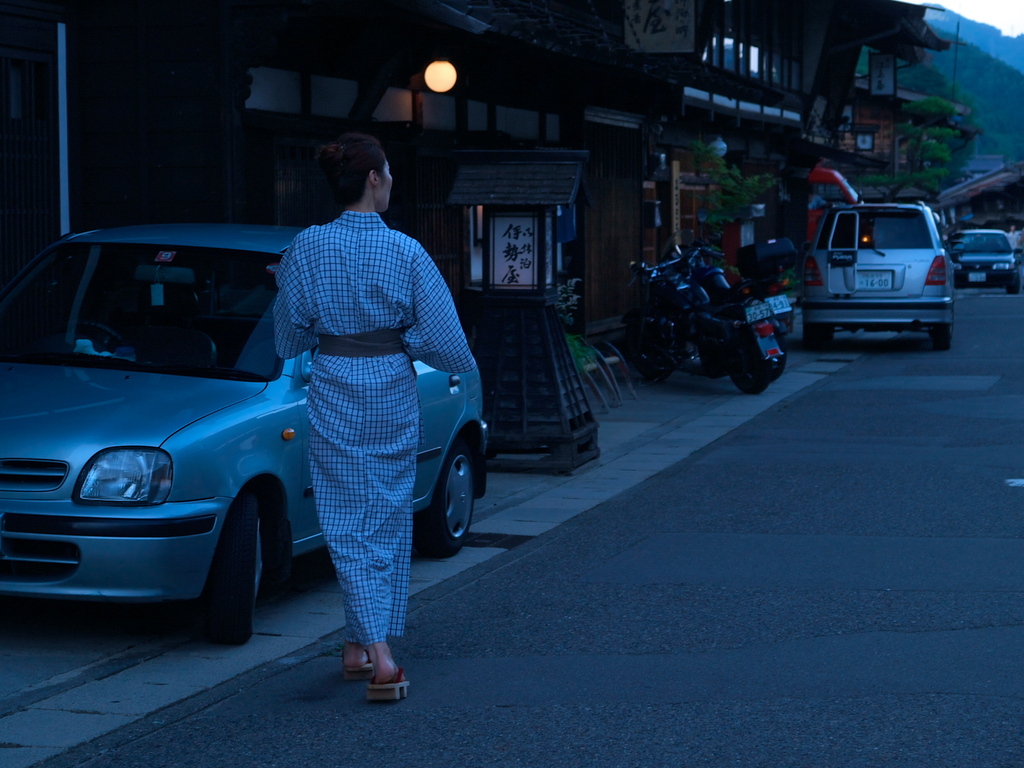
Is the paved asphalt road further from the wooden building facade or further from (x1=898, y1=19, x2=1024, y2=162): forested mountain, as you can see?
(x1=898, y1=19, x2=1024, y2=162): forested mountain

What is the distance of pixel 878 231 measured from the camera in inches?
723

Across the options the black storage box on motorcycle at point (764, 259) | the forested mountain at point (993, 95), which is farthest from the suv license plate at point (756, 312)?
the forested mountain at point (993, 95)

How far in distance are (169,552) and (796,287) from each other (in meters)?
24.0

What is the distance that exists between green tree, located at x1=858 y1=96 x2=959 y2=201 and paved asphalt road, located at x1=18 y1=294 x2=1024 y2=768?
36.2 meters

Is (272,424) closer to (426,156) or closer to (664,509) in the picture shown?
(664,509)

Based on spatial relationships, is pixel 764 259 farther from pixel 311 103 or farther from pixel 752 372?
pixel 311 103

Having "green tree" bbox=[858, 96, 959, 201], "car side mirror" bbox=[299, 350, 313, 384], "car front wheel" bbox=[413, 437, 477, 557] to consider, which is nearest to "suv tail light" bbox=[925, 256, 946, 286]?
"car front wheel" bbox=[413, 437, 477, 557]

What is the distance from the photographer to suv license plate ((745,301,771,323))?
45.7 feet

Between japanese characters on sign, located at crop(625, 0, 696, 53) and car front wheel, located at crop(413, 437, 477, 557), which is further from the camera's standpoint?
japanese characters on sign, located at crop(625, 0, 696, 53)

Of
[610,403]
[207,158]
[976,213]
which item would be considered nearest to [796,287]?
[610,403]

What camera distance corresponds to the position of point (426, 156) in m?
12.8

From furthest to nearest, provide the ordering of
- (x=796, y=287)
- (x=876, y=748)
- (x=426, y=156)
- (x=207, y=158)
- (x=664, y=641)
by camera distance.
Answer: (x=796, y=287) < (x=426, y=156) < (x=207, y=158) < (x=664, y=641) < (x=876, y=748)

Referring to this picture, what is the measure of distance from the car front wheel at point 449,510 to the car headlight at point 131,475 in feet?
6.76

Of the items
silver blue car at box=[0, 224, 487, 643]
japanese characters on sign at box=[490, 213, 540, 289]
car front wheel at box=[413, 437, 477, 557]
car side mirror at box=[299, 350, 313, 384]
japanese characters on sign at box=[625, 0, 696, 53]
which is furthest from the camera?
japanese characters on sign at box=[625, 0, 696, 53]
